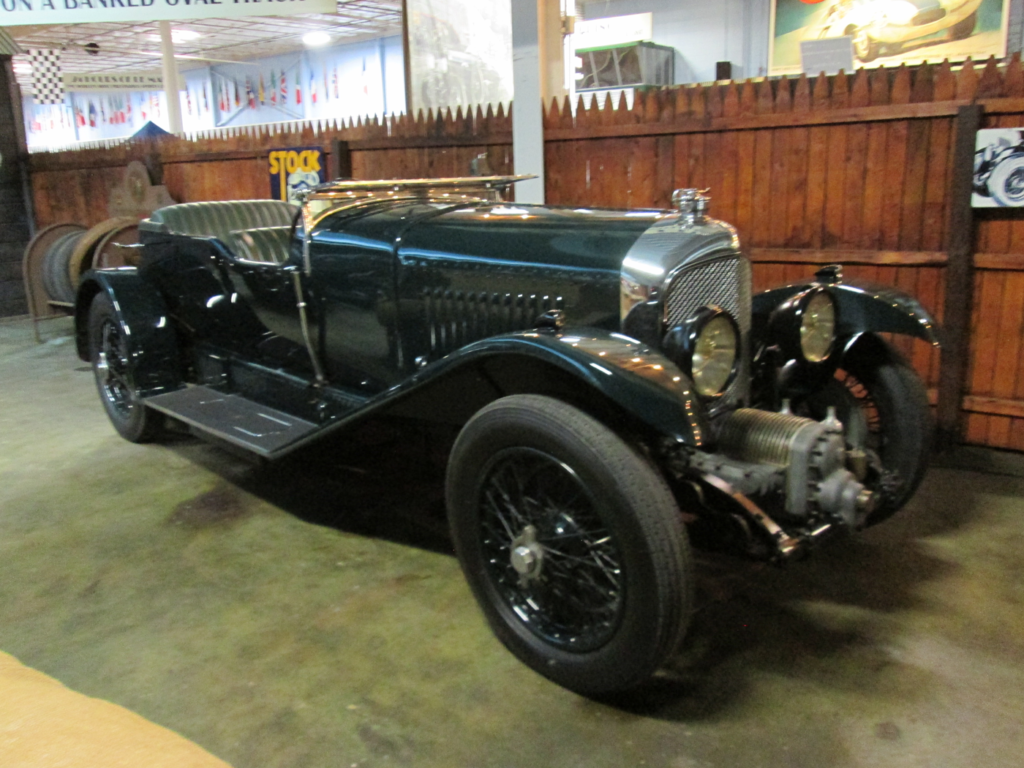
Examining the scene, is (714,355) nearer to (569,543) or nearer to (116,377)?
(569,543)

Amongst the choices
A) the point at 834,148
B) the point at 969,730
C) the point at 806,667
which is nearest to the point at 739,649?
the point at 806,667

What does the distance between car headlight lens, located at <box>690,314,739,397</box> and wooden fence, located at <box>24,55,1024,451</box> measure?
84.5 inches

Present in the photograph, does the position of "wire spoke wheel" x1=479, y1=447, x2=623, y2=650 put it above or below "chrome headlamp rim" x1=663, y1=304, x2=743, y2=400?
below

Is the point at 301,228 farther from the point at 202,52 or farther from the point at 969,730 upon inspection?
the point at 202,52

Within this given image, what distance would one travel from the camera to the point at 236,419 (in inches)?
139

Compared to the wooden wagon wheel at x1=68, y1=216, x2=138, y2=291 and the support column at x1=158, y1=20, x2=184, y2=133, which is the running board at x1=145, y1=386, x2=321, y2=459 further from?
the support column at x1=158, y1=20, x2=184, y2=133

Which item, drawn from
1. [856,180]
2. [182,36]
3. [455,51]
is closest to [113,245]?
[455,51]

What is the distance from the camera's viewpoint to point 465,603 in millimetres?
2688

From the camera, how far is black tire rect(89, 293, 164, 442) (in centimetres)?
426

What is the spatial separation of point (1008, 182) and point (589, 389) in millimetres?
2654

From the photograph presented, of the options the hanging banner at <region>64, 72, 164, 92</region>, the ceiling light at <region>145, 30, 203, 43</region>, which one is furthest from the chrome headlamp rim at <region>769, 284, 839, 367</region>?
the ceiling light at <region>145, 30, 203, 43</region>

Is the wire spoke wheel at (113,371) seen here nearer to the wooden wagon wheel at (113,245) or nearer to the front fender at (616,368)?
the wooden wagon wheel at (113,245)

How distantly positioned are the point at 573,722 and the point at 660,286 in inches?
47.8

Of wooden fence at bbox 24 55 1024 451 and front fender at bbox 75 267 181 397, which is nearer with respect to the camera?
wooden fence at bbox 24 55 1024 451
